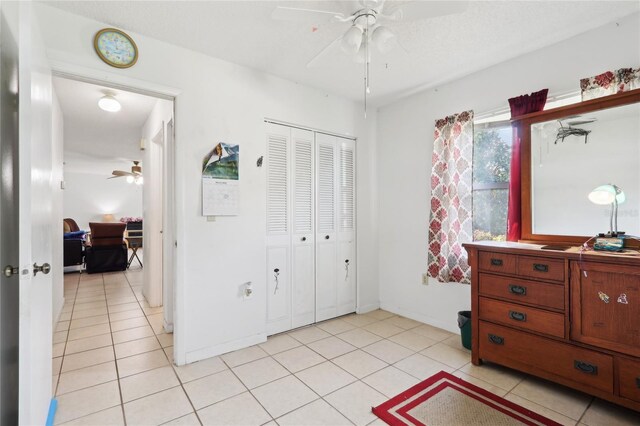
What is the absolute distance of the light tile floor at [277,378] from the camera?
1817 millimetres

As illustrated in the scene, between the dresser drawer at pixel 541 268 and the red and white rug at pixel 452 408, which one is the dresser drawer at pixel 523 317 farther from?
the red and white rug at pixel 452 408

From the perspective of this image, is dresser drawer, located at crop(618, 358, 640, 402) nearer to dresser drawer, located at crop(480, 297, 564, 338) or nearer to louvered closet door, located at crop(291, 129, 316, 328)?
dresser drawer, located at crop(480, 297, 564, 338)

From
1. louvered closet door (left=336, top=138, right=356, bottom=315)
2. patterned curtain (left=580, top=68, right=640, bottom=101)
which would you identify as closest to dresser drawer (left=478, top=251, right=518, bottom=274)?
patterned curtain (left=580, top=68, right=640, bottom=101)

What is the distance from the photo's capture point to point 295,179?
3168 mm

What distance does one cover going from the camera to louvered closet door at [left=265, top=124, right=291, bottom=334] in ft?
9.83

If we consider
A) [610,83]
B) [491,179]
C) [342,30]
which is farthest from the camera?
[491,179]

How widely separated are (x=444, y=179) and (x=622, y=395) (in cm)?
191

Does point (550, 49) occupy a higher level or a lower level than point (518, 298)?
higher

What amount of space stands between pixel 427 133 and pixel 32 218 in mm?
3170

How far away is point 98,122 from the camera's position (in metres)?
4.61

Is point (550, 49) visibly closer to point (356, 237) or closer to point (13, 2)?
point (356, 237)

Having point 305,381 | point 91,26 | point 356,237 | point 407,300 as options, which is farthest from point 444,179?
point 91,26

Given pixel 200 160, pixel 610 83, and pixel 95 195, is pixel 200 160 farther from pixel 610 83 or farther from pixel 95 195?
pixel 95 195

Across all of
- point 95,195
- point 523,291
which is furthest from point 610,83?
point 95,195
